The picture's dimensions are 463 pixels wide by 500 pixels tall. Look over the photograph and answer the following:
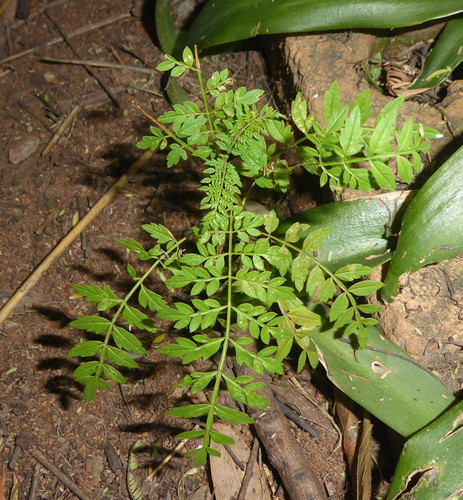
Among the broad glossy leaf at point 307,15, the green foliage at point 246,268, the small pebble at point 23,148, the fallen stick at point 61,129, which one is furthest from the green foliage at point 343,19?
the small pebble at point 23,148

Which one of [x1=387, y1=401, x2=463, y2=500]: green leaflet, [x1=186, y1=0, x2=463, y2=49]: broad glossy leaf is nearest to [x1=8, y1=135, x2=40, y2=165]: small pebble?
[x1=186, y1=0, x2=463, y2=49]: broad glossy leaf

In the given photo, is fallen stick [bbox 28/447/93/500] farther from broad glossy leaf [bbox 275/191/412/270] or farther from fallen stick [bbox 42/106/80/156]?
fallen stick [bbox 42/106/80/156]

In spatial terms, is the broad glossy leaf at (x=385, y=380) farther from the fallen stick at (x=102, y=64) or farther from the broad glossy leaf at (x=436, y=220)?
the fallen stick at (x=102, y=64)

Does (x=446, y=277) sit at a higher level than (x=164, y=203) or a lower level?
lower

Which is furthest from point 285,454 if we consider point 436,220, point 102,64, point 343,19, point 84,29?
point 84,29

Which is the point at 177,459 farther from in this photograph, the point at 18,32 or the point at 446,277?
the point at 18,32

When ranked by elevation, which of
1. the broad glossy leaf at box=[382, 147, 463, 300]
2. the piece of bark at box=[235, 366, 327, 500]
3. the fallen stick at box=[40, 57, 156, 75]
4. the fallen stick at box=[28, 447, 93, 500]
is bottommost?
the piece of bark at box=[235, 366, 327, 500]

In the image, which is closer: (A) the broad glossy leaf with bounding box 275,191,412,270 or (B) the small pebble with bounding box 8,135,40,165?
(A) the broad glossy leaf with bounding box 275,191,412,270

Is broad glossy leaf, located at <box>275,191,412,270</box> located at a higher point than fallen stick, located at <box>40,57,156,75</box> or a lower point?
lower

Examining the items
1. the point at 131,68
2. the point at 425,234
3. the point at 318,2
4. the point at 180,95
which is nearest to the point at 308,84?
the point at 318,2
